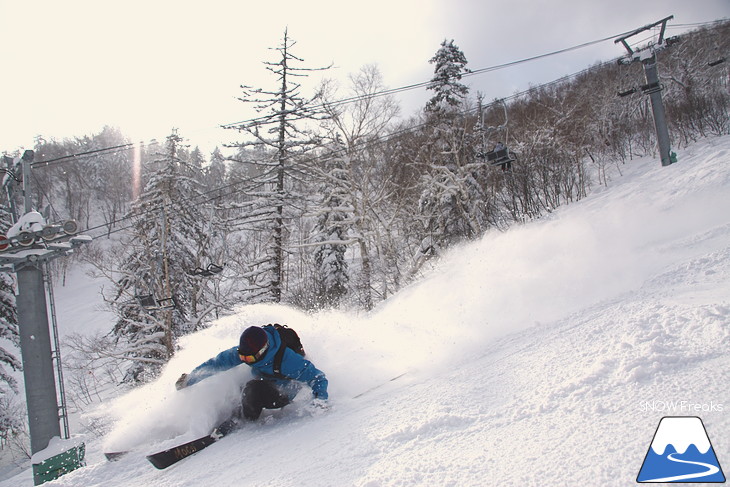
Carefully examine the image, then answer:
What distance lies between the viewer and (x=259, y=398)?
4285 millimetres

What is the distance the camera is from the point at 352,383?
5004 mm

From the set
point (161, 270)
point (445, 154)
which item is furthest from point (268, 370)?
point (445, 154)

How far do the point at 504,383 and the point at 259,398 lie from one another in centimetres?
244

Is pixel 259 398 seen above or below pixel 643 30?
below

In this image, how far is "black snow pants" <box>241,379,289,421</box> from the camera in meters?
4.29

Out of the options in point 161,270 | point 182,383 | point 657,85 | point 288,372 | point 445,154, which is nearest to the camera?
point 288,372

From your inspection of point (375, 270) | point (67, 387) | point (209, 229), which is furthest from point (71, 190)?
point (375, 270)

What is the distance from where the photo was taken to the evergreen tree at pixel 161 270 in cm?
1791

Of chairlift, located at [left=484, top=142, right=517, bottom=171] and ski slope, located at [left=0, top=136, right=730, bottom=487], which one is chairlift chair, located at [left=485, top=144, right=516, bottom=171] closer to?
chairlift, located at [left=484, top=142, right=517, bottom=171]

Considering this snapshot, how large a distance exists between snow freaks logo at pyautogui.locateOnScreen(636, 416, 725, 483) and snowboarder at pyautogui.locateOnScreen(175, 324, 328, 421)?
3040mm

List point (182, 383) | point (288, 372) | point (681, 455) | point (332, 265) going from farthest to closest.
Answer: point (332, 265)
point (182, 383)
point (288, 372)
point (681, 455)

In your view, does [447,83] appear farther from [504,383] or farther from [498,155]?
[504,383]

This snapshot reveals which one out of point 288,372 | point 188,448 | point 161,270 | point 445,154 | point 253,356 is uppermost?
point 445,154

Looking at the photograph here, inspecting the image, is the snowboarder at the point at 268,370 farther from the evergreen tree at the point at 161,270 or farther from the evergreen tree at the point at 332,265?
the evergreen tree at the point at 332,265
